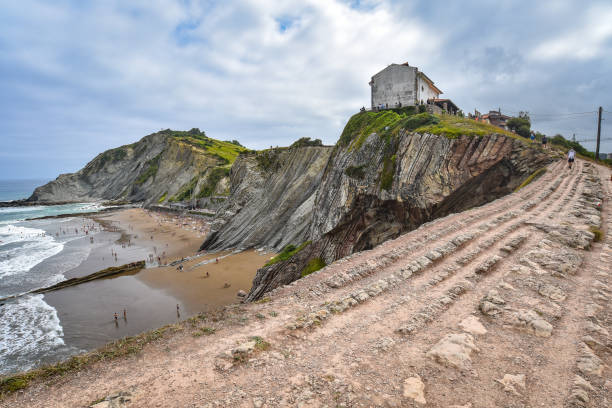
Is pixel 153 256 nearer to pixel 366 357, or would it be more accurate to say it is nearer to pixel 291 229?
pixel 291 229

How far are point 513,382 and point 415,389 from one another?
1866mm

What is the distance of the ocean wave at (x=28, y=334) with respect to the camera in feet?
66.9

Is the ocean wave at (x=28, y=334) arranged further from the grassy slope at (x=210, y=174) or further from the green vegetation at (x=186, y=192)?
the green vegetation at (x=186, y=192)

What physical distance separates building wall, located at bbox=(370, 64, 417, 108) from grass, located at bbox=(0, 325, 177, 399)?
4332 centimetres

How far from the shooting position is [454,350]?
6.49 m

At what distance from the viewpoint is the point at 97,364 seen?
6.54 meters

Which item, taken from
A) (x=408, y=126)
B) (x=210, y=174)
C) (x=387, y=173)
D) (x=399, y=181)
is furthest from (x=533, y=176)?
(x=210, y=174)

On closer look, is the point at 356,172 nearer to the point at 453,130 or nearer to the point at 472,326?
the point at 453,130

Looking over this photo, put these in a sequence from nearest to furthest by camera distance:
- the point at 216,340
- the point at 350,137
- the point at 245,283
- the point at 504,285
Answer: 1. the point at 216,340
2. the point at 504,285
3. the point at 245,283
4. the point at 350,137

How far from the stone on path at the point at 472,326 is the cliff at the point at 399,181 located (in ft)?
52.5

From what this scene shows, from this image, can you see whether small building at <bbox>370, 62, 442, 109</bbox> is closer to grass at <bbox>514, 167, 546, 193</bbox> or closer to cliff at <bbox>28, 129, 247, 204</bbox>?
grass at <bbox>514, 167, 546, 193</bbox>

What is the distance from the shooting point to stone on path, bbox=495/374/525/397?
5391 millimetres

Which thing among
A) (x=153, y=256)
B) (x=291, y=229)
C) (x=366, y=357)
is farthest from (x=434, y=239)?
(x=153, y=256)

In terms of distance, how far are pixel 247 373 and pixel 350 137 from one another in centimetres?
3426
